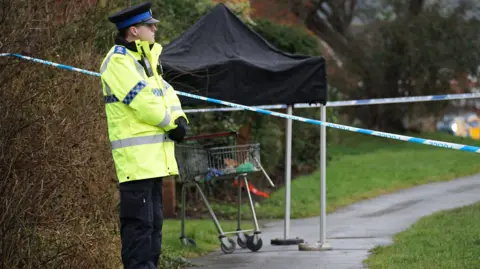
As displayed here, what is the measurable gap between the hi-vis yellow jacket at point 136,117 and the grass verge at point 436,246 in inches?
113

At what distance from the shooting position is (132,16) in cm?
707

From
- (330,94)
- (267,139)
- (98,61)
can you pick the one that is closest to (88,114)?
(98,61)

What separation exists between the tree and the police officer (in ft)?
68.2

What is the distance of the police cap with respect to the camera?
7.04 m

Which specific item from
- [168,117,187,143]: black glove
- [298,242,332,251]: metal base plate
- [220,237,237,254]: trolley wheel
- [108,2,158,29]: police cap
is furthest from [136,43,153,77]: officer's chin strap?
[298,242,332,251]: metal base plate

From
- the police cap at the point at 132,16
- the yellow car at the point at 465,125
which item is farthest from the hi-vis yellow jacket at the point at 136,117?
the yellow car at the point at 465,125

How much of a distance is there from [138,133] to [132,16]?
0.80 metres

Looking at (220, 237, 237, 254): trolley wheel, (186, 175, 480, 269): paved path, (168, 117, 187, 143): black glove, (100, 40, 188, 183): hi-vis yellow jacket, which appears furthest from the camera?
(220, 237, 237, 254): trolley wheel

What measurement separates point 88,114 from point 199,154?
9.98 ft

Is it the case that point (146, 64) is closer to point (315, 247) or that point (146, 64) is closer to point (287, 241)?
point (315, 247)

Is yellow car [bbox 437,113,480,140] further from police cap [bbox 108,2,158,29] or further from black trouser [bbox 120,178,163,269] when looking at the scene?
black trouser [bbox 120,178,163,269]

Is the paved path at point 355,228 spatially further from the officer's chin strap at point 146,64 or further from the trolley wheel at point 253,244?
the officer's chin strap at point 146,64

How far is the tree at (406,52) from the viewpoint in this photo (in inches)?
1080

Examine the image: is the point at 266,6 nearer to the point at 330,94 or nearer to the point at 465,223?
the point at 330,94
